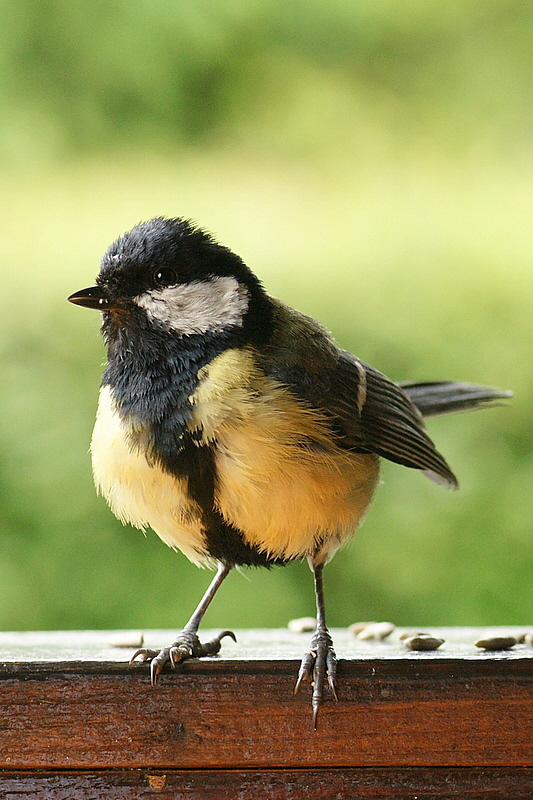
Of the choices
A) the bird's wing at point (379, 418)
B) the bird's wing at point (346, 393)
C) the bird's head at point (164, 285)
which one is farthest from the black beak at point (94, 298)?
the bird's wing at point (379, 418)

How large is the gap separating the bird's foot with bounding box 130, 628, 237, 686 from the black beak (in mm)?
507

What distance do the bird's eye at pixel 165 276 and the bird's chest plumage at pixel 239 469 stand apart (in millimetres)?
138

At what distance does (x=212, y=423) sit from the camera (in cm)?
140

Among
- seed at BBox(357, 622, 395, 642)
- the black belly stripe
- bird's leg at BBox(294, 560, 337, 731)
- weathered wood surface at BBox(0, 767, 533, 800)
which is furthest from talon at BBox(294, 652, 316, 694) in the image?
seed at BBox(357, 622, 395, 642)

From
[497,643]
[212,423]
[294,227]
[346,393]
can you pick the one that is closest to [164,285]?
[212,423]

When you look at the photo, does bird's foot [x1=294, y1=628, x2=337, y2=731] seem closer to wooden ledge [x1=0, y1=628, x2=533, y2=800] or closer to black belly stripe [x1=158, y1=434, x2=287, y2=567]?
wooden ledge [x1=0, y1=628, x2=533, y2=800]

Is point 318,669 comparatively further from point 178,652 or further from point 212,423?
point 212,423

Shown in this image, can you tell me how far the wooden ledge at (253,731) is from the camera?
1294 mm

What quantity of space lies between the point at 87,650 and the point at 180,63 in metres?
1.85

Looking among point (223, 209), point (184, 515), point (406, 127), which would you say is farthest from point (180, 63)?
point (184, 515)

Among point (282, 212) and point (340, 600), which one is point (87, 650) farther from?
point (282, 212)

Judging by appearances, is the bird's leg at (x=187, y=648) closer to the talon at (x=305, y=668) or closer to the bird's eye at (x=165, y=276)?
the talon at (x=305, y=668)

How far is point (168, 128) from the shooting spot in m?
2.86

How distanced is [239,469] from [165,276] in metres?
0.32
